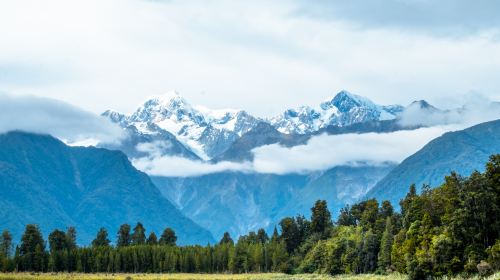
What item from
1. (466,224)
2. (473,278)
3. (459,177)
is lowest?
(473,278)

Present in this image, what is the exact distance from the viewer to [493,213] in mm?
122125

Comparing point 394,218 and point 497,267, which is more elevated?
point 394,218

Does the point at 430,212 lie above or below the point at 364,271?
above

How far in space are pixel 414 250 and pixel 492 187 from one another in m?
20.7

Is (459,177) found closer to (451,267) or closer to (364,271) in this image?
(451,267)

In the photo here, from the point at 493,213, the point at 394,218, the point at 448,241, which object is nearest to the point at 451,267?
the point at 448,241

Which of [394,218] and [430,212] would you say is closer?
[430,212]

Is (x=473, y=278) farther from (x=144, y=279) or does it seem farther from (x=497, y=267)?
(x=144, y=279)

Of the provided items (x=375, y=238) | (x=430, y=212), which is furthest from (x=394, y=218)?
(x=430, y=212)

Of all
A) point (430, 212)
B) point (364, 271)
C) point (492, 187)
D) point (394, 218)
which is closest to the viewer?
point (492, 187)

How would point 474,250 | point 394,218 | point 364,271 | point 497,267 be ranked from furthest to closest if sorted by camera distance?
point 394,218, point 364,271, point 474,250, point 497,267

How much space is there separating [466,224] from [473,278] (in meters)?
14.1

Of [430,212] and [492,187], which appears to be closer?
[492,187]

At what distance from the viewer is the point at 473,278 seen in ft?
362
